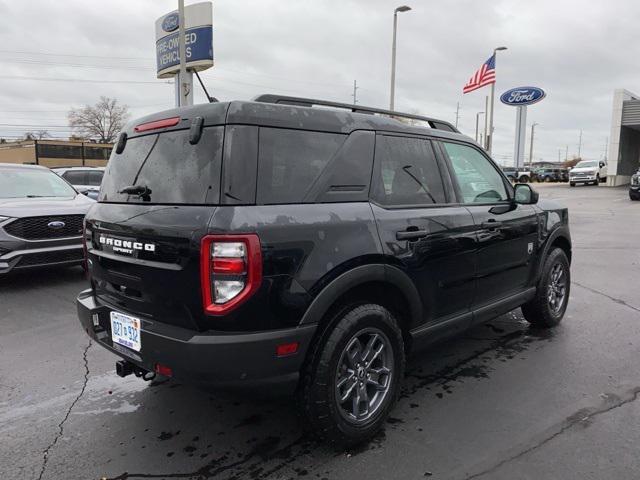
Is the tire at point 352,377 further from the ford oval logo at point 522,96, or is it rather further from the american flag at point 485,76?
the ford oval logo at point 522,96

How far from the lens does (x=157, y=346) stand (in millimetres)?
2561

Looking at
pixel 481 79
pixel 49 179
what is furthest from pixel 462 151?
pixel 481 79

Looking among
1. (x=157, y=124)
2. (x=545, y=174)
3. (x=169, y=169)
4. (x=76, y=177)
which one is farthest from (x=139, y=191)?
(x=545, y=174)

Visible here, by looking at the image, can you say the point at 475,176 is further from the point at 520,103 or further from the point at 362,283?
the point at 520,103

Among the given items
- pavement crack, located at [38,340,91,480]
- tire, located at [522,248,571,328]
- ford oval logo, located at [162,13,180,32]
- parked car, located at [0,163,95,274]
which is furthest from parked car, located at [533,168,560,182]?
pavement crack, located at [38,340,91,480]

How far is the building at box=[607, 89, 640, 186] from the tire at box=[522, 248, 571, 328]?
39.1 metres

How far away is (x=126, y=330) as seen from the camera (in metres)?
2.80

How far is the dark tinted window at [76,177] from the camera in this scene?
→ 1456 cm

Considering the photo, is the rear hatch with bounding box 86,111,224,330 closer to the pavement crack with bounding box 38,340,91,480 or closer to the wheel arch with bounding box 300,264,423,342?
the wheel arch with bounding box 300,264,423,342

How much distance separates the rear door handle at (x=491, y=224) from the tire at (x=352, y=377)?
123cm

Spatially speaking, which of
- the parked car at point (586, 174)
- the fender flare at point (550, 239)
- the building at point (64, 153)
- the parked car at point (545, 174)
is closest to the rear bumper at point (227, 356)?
the fender flare at point (550, 239)

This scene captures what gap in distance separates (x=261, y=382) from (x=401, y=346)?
3.29 feet

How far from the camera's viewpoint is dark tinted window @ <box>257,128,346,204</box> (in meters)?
2.53

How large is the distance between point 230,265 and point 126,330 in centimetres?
91
